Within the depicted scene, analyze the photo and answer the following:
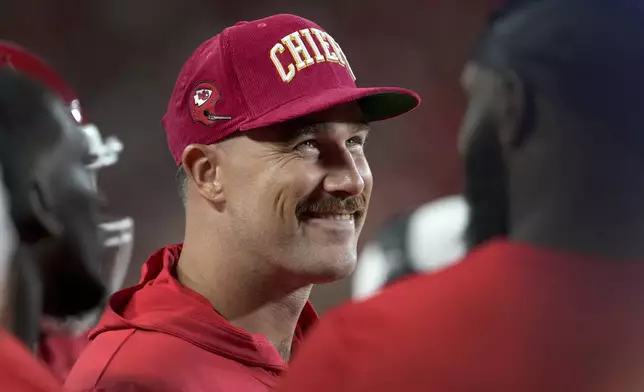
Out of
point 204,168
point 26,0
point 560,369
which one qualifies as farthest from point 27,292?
point 26,0

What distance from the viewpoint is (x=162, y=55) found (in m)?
3.68

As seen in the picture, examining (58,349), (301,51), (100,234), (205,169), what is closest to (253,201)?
(205,169)

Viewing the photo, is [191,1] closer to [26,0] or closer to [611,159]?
[26,0]

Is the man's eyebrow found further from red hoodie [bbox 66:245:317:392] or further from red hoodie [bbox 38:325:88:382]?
red hoodie [bbox 38:325:88:382]

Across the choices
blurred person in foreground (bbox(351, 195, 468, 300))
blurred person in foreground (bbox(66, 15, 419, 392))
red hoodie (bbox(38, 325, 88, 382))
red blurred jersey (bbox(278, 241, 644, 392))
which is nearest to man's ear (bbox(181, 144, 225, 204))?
blurred person in foreground (bbox(66, 15, 419, 392))

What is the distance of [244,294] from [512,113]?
759 millimetres

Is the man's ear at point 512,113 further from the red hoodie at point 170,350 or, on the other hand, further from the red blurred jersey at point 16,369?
the red hoodie at point 170,350

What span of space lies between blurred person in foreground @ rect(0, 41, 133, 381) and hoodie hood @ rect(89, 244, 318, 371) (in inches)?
26.1

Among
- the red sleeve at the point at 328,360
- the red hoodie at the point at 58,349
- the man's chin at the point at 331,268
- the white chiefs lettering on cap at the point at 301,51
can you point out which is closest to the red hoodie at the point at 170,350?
Answer: the man's chin at the point at 331,268

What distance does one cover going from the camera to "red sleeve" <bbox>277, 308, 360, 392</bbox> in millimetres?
530

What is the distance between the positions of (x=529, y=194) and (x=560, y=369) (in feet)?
0.34

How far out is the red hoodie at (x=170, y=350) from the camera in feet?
3.48

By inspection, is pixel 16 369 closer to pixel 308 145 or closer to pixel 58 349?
pixel 308 145

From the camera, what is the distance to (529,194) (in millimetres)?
480
